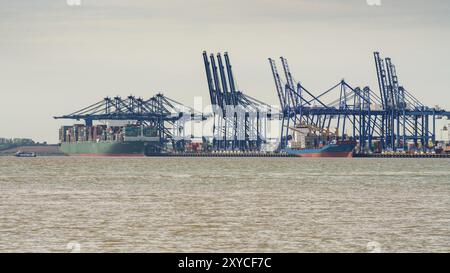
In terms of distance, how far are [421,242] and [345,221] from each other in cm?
814

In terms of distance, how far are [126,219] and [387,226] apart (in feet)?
34.8

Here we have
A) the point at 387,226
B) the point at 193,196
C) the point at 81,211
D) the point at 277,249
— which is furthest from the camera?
the point at 193,196

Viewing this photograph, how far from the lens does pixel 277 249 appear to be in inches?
1153

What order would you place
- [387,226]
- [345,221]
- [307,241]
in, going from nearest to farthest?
[307,241]
[387,226]
[345,221]

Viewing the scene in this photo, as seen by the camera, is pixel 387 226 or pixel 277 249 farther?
pixel 387 226

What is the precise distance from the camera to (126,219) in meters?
39.7

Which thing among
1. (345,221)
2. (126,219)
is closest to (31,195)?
(126,219)
